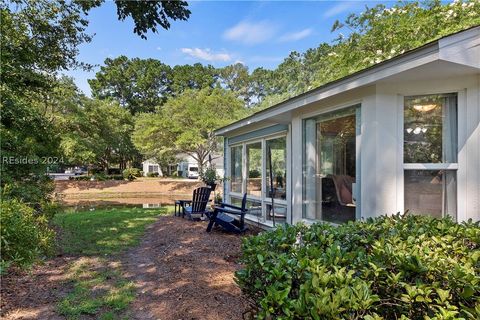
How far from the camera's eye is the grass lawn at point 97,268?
120 inches

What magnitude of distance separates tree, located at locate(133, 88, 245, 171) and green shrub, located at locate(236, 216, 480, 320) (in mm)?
17594

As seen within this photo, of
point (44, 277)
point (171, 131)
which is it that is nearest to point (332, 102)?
point (44, 277)

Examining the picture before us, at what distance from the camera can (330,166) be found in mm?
4555

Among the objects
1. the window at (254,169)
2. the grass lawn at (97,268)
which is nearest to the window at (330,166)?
the window at (254,169)

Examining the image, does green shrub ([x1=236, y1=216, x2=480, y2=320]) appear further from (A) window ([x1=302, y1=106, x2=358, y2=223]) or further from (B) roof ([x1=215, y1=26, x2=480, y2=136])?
(A) window ([x1=302, y1=106, x2=358, y2=223])

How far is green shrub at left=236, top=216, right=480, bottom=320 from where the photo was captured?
4.66 feet

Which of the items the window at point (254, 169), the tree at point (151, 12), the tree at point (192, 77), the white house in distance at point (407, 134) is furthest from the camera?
the tree at point (192, 77)

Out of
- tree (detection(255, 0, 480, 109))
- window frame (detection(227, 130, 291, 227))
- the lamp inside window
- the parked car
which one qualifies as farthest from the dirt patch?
the parked car

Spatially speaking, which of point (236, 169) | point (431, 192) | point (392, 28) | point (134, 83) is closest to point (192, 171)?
point (134, 83)

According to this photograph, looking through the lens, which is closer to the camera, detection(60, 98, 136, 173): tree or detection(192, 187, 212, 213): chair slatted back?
detection(192, 187, 212, 213): chair slatted back

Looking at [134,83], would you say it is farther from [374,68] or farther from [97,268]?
[374,68]

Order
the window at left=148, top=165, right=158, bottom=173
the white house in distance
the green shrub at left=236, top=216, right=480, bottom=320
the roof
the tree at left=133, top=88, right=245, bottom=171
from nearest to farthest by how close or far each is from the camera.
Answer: the green shrub at left=236, top=216, right=480, bottom=320, the roof, the white house in distance, the tree at left=133, top=88, right=245, bottom=171, the window at left=148, top=165, right=158, bottom=173

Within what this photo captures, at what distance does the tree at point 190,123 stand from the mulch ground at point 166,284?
14409 mm

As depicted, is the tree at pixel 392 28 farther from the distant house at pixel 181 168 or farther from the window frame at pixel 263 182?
the distant house at pixel 181 168
